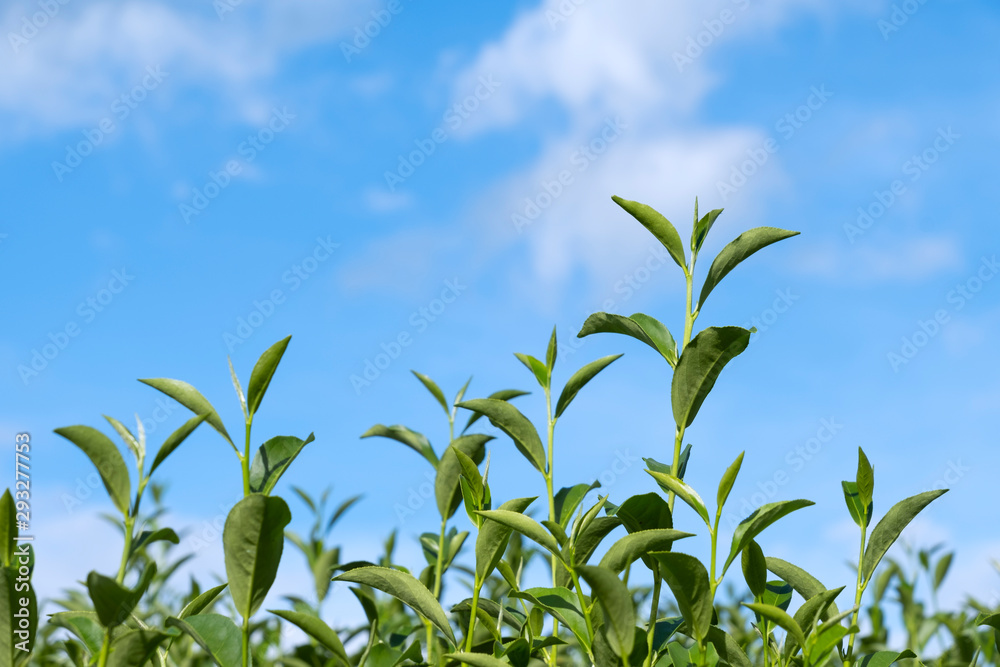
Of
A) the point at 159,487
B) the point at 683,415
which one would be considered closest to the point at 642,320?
the point at 683,415

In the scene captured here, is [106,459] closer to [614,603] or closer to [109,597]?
[109,597]

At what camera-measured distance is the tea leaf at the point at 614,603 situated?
3.98 feet

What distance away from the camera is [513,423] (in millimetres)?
1711

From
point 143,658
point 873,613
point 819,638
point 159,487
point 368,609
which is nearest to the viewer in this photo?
point 143,658

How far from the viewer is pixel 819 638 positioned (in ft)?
4.78

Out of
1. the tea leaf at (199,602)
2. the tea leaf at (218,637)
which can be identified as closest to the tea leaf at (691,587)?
the tea leaf at (218,637)

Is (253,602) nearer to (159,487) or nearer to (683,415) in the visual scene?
(683,415)

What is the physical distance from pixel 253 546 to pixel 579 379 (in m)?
0.83

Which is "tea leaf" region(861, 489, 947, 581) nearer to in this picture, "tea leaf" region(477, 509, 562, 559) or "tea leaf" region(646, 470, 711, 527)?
"tea leaf" region(646, 470, 711, 527)

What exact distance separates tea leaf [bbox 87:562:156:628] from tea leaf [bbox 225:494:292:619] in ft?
0.52

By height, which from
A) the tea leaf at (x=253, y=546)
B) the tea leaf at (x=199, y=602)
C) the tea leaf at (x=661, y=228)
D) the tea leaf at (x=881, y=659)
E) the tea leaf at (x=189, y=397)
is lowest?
the tea leaf at (x=881, y=659)

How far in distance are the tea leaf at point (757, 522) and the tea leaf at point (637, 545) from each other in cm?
12

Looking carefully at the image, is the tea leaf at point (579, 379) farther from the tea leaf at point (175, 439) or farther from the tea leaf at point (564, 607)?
the tea leaf at point (175, 439)

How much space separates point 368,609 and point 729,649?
1022 mm
